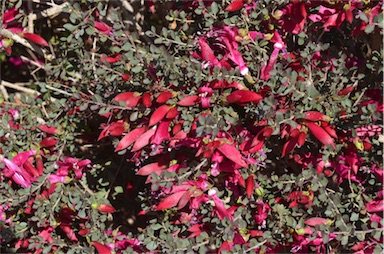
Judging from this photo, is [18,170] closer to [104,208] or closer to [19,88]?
[104,208]

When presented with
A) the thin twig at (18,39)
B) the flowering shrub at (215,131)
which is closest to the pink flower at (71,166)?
the flowering shrub at (215,131)

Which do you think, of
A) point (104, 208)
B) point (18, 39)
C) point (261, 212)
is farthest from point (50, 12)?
point (261, 212)

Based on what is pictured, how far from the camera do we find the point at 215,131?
173 centimetres

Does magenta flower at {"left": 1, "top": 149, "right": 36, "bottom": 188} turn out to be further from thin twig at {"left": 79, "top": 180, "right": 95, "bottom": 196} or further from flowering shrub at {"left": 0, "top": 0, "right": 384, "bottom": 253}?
thin twig at {"left": 79, "top": 180, "right": 95, "bottom": 196}

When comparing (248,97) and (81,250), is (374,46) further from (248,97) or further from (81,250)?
(81,250)

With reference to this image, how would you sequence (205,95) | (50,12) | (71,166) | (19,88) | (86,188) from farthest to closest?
(19,88) → (50,12) → (86,188) → (71,166) → (205,95)

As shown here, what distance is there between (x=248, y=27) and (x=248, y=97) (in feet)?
0.99

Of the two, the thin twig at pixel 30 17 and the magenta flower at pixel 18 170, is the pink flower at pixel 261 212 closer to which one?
the magenta flower at pixel 18 170

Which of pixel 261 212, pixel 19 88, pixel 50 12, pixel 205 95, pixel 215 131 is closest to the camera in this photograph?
pixel 215 131

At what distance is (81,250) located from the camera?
2.15 metres

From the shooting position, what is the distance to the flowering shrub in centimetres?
183

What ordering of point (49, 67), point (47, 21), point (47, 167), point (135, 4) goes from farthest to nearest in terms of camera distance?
point (47, 21), point (135, 4), point (49, 67), point (47, 167)

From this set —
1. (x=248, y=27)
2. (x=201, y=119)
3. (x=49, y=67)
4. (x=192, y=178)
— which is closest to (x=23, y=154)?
(x=49, y=67)

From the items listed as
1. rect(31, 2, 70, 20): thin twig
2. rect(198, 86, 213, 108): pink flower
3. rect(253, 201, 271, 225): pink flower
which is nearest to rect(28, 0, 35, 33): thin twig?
rect(31, 2, 70, 20): thin twig
